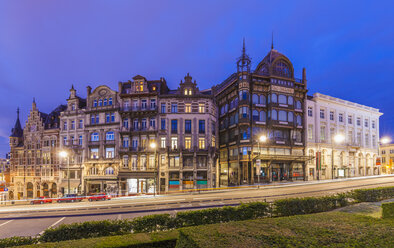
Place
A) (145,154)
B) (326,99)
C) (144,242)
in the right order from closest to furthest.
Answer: (144,242) → (145,154) → (326,99)

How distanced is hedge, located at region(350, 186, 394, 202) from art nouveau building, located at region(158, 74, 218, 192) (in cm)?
2774

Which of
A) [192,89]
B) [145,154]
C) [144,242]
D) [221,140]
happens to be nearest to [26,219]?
[144,242]

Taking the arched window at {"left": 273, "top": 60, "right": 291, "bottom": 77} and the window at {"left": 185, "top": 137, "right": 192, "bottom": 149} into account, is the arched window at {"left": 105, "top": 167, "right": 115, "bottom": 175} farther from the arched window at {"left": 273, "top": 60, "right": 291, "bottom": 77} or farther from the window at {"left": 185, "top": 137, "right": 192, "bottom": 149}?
the arched window at {"left": 273, "top": 60, "right": 291, "bottom": 77}

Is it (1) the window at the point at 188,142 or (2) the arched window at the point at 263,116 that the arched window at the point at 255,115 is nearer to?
(2) the arched window at the point at 263,116

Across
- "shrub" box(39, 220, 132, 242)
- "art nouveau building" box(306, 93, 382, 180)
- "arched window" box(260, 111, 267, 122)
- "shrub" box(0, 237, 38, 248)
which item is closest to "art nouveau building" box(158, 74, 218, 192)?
"arched window" box(260, 111, 267, 122)

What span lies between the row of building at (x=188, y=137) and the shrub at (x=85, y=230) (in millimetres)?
30269

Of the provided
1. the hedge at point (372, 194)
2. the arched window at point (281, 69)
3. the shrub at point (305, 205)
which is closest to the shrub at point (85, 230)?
the shrub at point (305, 205)

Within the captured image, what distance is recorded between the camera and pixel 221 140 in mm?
54281

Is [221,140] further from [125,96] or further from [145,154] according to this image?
[125,96]

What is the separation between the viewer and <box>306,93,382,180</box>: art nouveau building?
50750 millimetres

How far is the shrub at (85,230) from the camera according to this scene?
973 cm

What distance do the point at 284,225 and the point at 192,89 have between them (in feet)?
129

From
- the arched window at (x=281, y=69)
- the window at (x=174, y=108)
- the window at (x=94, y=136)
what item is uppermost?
the arched window at (x=281, y=69)

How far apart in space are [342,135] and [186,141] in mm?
33251
